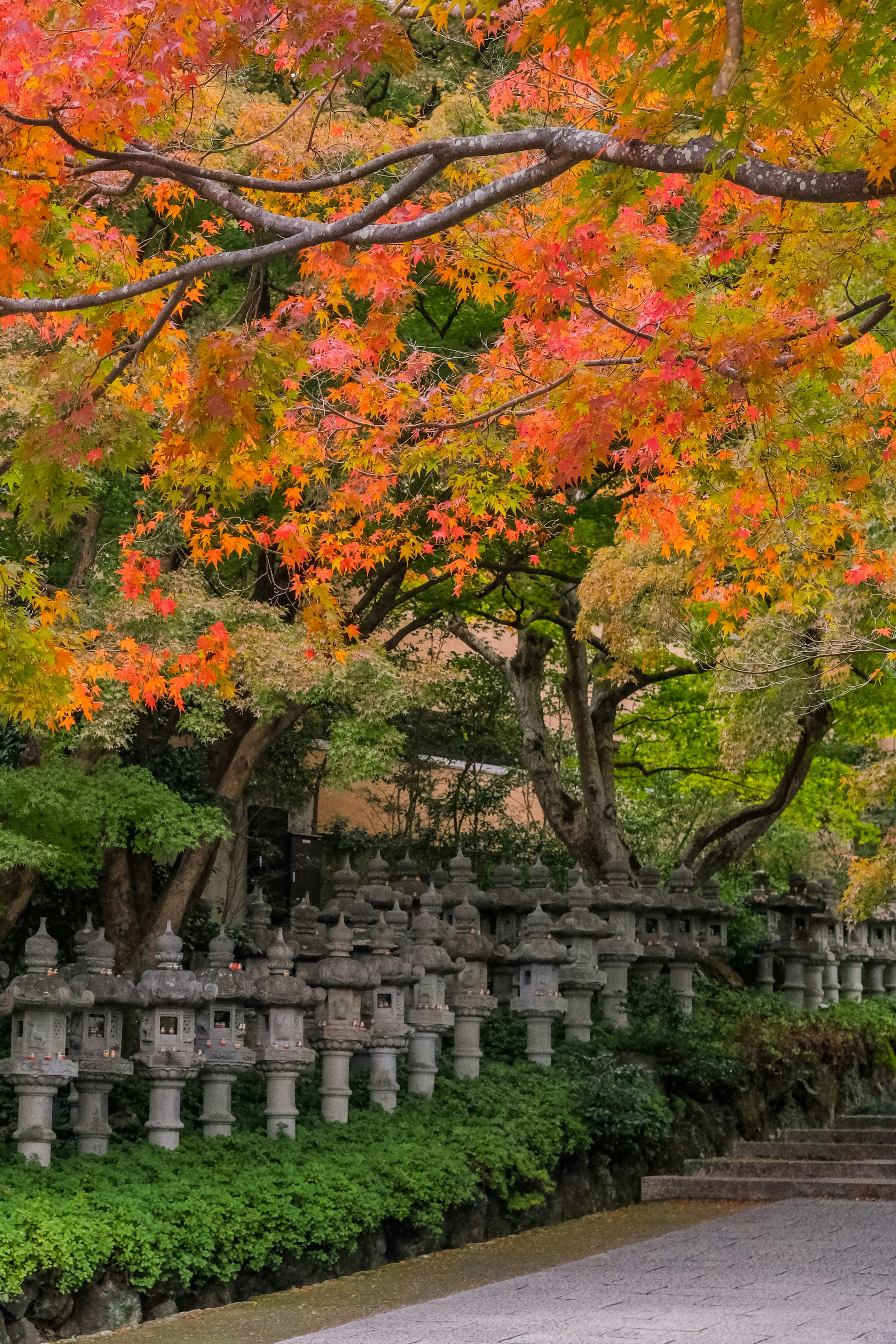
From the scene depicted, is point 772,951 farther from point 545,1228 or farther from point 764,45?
point 764,45

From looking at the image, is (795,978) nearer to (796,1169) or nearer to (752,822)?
(752,822)

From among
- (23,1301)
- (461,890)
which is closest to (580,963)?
(461,890)

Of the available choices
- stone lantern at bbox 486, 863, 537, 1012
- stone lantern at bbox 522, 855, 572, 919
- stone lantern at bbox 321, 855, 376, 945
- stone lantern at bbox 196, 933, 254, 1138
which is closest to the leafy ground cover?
stone lantern at bbox 196, 933, 254, 1138

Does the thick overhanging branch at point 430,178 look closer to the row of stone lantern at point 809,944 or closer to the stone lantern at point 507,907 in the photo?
the stone lantern at point 507,907

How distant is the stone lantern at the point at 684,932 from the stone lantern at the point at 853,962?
3.73 meters

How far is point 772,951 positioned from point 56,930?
8.26m

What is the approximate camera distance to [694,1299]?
811 cm

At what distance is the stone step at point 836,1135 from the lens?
14875mm

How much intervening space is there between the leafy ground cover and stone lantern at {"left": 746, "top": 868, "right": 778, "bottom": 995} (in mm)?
1943

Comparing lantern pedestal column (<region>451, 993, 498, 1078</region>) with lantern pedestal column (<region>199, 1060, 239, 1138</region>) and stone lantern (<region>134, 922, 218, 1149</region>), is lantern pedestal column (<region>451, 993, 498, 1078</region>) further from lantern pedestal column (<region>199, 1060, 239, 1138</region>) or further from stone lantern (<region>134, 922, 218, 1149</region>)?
stone lantern (<region>134, 922, 218, 1149</region>)

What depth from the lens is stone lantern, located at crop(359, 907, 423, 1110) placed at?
11.3m

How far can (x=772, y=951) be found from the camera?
1766cm

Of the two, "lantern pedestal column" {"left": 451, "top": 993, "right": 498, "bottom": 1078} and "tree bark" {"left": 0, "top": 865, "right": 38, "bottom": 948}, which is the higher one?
"tree bark" {"left": 0, "top": 865, "right": 38, "bottom": 948}

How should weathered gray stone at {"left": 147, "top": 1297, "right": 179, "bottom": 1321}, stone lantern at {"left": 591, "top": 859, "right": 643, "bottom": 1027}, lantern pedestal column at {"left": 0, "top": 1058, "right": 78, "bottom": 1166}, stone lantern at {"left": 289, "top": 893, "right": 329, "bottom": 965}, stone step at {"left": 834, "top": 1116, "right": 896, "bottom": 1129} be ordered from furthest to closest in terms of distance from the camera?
stone step at {"left": 834, "top": 1116, "right": 896, "bottom": 1129} < stone lantern at {"left": 591, "top": 859, "right": 643, "bottom": 1027} < stone lantern at {"left": 289, "top": 893, "right": 329, "bottom": 965} < lantern pedestal column at {"left": 0, "top": 1058, "right": 78, "bottom": 1166} < weathered gray stone at {"left": 147, "top": 1297, "right": 179, "bottom": 1321}
